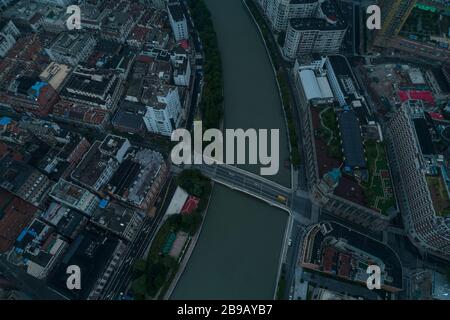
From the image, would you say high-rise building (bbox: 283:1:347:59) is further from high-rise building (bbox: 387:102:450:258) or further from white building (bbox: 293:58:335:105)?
high-rise building (bbox: 387:102:450:258)

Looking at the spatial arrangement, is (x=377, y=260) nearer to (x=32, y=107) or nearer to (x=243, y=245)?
(x=243, y=245)

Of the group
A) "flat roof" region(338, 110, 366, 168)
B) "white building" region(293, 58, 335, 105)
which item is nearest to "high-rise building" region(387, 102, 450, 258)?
"flat roof" region(338, 110, 366, 168)

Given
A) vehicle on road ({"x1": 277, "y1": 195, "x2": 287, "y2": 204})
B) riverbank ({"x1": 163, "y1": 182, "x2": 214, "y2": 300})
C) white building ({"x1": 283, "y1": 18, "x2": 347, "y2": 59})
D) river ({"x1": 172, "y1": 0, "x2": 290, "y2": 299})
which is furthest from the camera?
white building ({"x1": 283, "y1": 18, "x2": 347, "y2": 59})

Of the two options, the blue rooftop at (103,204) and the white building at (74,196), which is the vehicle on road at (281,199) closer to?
the blue rooftop at (103,204)

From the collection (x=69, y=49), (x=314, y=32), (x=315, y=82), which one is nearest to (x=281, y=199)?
(x=315, y=82)

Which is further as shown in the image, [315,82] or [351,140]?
[315,82]

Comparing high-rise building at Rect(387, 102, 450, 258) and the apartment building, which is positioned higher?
the apartment building

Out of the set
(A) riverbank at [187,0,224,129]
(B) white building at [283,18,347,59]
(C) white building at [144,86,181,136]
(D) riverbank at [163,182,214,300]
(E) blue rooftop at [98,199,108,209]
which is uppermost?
(B) white building at [283,18,347,59]

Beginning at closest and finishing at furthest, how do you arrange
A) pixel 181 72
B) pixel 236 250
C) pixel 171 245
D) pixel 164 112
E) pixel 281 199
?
pixel 171 245, pixel 236 250, pixel 281 199, pixel 164 112, pixel 181 72

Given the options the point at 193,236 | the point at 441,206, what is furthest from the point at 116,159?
the point at 441,206

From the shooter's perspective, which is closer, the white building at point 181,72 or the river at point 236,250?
the river at point 236,250

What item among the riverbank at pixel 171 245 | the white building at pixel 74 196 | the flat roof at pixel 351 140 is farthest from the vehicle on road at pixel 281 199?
the white building at pixel 74 196

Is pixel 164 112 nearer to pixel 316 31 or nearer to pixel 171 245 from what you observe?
pixel 171 245
